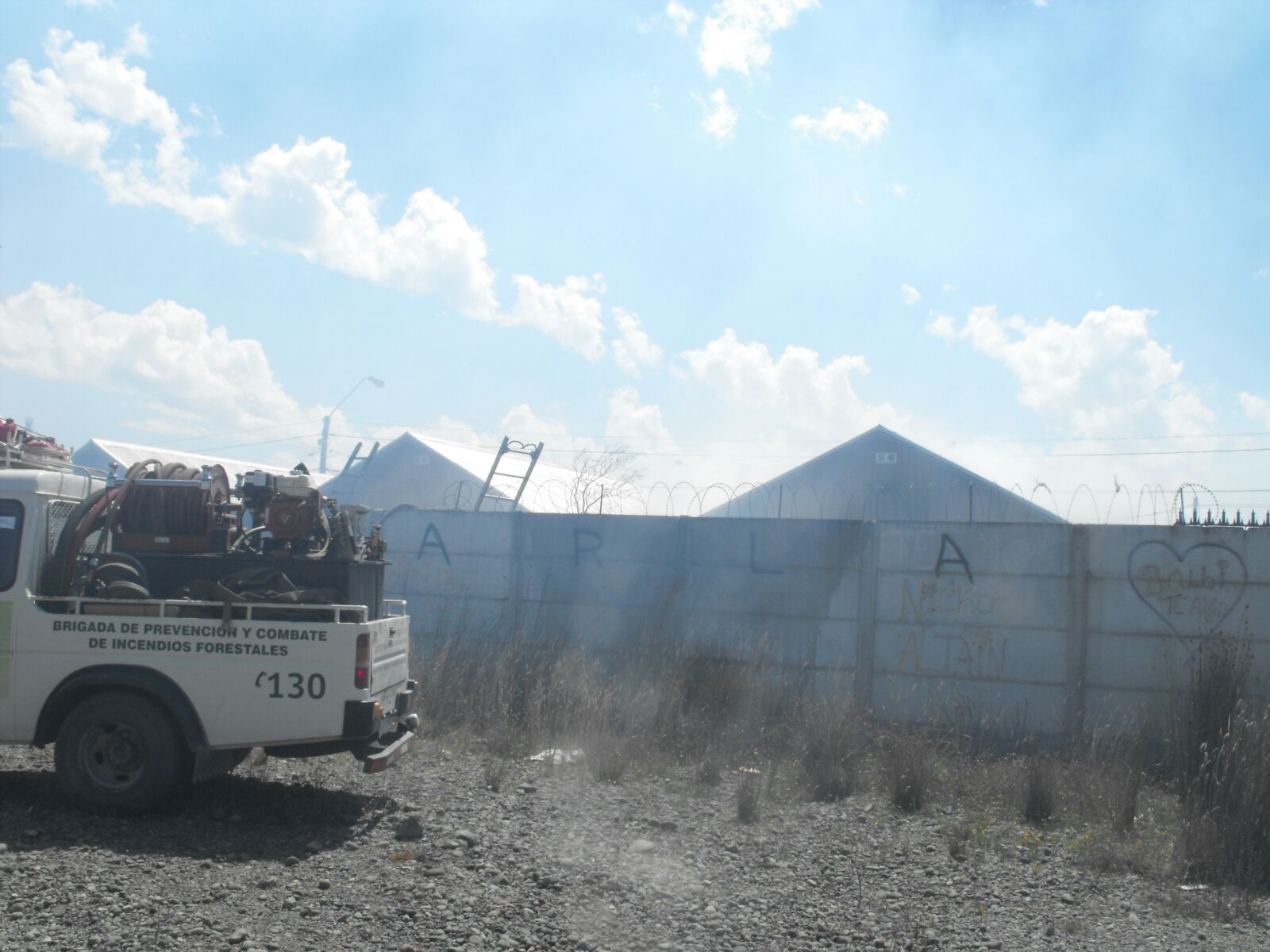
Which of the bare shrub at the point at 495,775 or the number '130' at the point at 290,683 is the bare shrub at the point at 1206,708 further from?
the number '130' at the point at 290,683

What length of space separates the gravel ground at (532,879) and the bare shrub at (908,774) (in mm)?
130

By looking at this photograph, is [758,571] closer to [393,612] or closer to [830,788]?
[830,788]

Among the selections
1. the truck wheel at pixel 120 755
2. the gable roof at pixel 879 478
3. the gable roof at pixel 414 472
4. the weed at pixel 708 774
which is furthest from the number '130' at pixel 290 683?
the gable roof at pixel 414 472

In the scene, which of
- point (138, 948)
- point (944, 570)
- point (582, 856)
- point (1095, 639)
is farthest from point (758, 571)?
point (138, 948)

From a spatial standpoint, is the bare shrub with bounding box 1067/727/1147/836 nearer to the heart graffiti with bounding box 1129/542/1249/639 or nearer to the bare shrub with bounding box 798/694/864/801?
the heart graffiti with bounding box 1129/542/1249/639

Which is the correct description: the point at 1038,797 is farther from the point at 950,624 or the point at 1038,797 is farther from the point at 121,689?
the point at 121,689

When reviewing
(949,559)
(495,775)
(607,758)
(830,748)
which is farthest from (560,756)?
(949,559)

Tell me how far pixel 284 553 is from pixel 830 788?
4278mm

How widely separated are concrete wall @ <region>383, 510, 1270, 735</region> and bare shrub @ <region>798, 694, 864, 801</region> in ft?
4.40

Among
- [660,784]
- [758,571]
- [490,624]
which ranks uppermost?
[758,571]

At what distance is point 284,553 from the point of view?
21.7 feet

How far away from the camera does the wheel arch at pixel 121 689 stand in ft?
19.5

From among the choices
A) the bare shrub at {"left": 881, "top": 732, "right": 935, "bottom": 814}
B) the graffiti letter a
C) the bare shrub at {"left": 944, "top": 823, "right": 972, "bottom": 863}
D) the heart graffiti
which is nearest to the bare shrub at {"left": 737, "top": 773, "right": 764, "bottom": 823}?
the bare shrub at {"left": 881, "top": 732, "right": 935, "bottom": 814}

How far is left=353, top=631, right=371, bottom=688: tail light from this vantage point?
19.5ft
